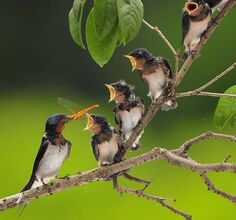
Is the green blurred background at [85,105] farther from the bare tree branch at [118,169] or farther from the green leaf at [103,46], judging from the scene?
the green leaf at [103,46]

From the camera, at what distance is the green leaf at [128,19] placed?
0.75 m

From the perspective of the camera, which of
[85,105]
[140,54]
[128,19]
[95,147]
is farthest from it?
[85,105]

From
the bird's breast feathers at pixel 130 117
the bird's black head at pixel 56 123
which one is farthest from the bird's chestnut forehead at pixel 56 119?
the bird's breast feathers at pixel 130 117

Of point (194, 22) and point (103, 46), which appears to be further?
point (194, 22)

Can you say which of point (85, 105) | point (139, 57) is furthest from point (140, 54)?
point (85, 105)

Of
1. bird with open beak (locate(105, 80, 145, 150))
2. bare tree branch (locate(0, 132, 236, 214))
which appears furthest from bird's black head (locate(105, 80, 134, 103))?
bare tree branch (locate(0, 132, 236, 214))

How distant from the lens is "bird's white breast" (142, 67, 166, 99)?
1020mm

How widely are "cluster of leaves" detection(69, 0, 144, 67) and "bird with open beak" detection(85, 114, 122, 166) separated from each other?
0.26 metres

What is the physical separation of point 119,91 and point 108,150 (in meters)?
0.10

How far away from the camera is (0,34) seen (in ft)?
10.2

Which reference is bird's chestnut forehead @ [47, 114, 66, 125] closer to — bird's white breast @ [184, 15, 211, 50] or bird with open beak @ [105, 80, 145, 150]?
bird with open beak @ [105, 80, 145, 150]

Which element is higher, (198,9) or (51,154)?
(198,9)

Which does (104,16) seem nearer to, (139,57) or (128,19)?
(128,19)

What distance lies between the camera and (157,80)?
40.4 inches
